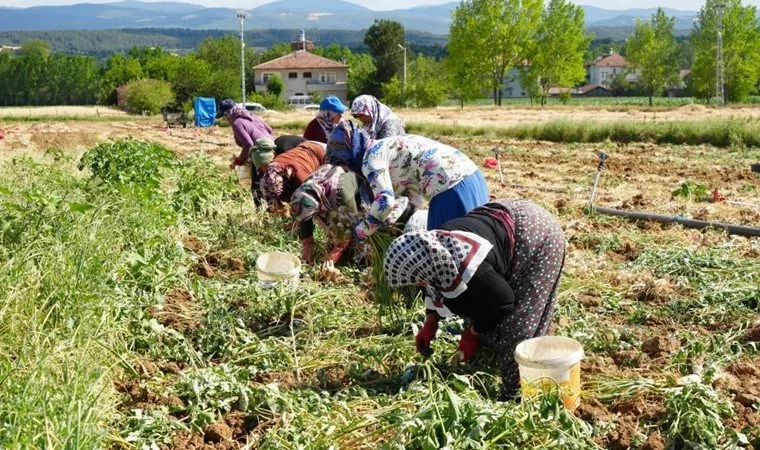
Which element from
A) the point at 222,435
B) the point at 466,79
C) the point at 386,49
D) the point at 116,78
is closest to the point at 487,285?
the point at 222,435

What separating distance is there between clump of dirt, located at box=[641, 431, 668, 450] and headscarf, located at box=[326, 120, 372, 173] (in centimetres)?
281

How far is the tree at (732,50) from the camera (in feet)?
161

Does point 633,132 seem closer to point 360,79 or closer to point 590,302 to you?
point 590,302

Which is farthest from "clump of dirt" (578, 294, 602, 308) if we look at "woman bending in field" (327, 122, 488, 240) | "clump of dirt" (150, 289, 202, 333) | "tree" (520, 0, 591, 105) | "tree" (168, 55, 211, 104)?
"tree" (168, 55, 211, 104)

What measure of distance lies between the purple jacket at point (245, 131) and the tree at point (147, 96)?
44181mm

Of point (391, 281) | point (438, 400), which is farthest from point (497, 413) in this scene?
point (391, 281)

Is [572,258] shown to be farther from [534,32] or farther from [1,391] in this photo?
[534,32]

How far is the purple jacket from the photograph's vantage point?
26.8 ft

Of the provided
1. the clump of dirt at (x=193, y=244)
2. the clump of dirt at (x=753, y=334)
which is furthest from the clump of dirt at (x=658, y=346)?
the clump of dirt at (x=193, y=244)

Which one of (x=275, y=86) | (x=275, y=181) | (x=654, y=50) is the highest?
(x=654, y=50)

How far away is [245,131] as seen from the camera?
824cm

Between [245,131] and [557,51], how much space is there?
5127cm

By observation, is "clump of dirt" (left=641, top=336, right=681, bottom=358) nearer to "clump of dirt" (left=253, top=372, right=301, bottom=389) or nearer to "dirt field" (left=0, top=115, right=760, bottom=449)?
"dirt field" (left=0, top=115, right=760, bottom=449)

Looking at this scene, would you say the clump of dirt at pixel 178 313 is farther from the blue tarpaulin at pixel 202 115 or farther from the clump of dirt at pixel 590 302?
the blue tarpaulin at pixel 202 115
